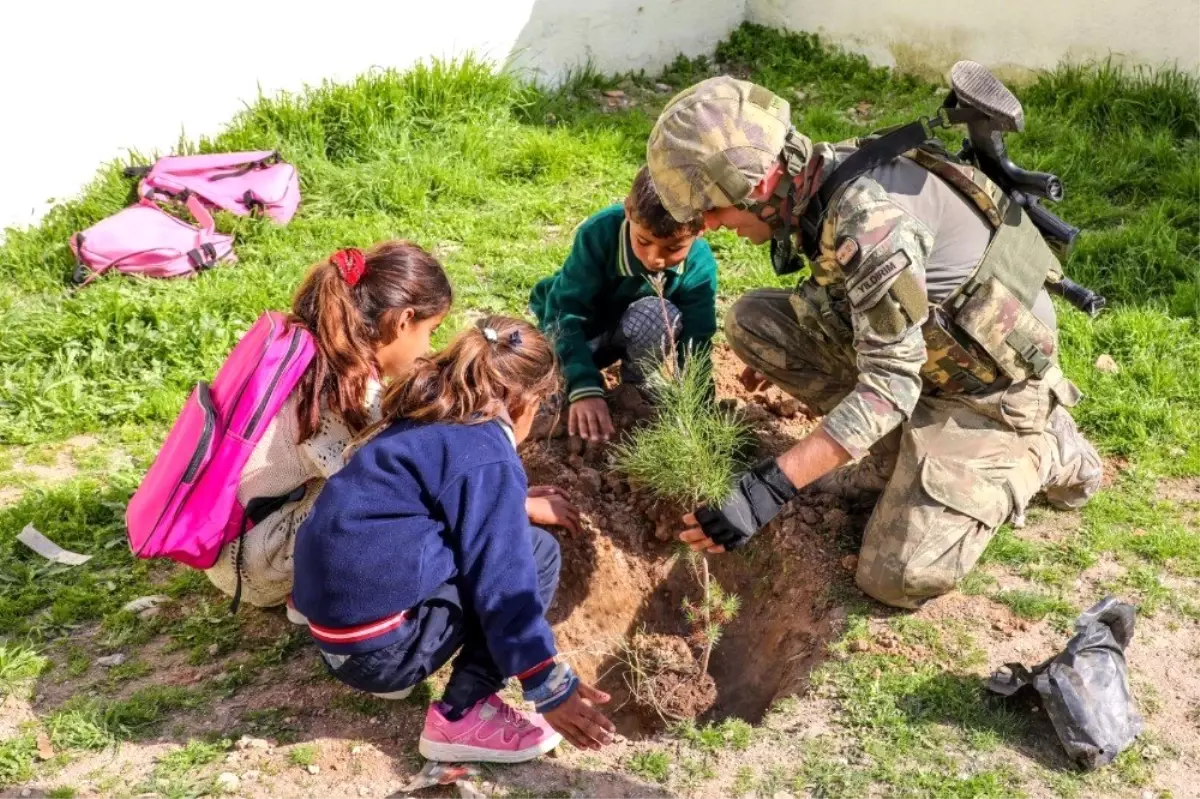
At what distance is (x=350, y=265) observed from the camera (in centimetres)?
336

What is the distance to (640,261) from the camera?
4.19 m

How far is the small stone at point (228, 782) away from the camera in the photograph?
10.4 ft

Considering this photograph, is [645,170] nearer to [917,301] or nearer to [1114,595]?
[917,301]

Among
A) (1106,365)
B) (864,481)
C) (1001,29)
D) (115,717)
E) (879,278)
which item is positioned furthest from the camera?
(1001,29)

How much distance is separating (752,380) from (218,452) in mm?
2085

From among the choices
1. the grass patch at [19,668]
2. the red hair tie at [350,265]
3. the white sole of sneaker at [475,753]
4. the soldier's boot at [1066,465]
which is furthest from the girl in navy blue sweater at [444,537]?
the soldier's boot at [1066,465]

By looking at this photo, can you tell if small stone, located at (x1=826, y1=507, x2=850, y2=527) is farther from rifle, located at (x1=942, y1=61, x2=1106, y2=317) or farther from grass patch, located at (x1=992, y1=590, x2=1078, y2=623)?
rifle, located at (x1=942, y1=61, x2=1106, y2=317)

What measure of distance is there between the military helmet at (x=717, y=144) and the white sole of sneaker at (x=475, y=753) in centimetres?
158

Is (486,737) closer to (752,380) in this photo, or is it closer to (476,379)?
(476,379)

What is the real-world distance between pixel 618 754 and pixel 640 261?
5.73ft

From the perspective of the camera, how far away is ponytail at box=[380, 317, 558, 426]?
115 inches

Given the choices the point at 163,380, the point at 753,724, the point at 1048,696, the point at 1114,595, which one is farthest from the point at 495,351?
the point at 163,380

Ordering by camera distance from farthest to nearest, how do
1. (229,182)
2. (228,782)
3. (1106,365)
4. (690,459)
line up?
(229,182) < (1106,365) < (690,459) < (228,782)

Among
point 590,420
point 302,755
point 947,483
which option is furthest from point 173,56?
point 947,483
